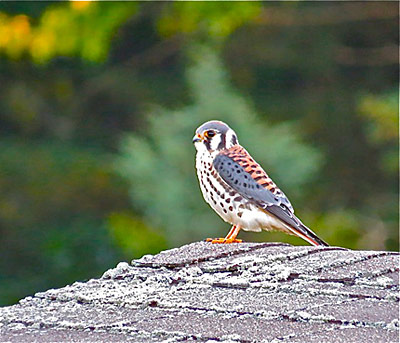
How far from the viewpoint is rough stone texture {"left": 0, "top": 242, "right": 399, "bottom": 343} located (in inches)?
92.0

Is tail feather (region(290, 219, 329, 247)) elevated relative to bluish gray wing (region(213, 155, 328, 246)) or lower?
lower

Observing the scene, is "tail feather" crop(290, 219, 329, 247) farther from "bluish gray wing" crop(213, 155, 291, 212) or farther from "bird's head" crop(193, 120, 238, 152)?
"bird's head" crop(193, 120, 238, 152)

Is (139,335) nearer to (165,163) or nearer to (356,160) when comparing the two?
(165,163)

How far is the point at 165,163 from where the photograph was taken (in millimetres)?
13875

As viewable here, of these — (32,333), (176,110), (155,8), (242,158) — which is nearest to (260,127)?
(176,110)

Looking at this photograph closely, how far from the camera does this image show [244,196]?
495cm

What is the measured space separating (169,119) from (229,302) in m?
11.0

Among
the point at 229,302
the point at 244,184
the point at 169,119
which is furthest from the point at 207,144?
the point at 169,119

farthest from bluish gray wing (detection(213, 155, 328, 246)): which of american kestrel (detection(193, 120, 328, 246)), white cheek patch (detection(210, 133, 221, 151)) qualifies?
white cheek patch (detection(210, 133, 221, 151))

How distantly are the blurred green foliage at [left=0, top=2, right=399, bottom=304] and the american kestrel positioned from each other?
25.9 feet

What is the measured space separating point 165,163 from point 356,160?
3.64 metres

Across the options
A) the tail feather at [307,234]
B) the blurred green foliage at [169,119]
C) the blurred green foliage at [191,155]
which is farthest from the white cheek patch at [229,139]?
the blurred green foliage at [191,155]

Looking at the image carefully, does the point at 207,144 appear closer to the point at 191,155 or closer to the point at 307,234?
the point at 307,234

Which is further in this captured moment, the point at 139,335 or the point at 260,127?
the point at 260,127
